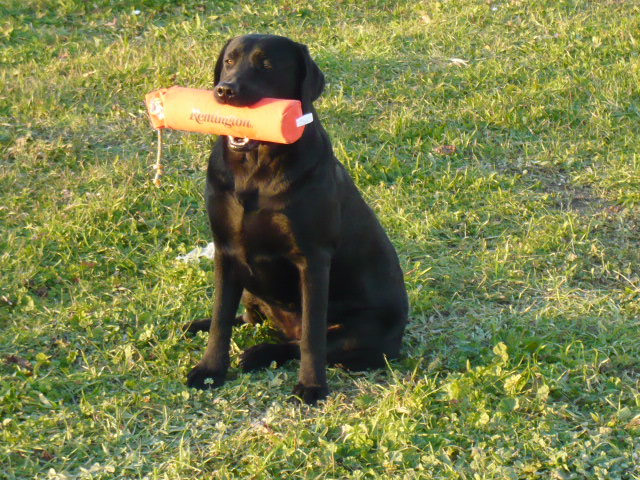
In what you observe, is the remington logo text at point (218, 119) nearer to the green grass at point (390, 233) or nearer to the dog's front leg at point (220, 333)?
the dog's front leg at point (220, 333)

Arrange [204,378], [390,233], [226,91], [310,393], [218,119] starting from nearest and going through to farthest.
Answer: [226,91], [218,119], [310,393], [204,378], [390,233]

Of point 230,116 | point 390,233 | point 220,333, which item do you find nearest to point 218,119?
point 230,116

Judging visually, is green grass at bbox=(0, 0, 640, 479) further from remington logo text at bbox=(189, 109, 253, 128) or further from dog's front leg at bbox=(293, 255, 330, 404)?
remington logo text at bbox=(189, 109, 253, 128)

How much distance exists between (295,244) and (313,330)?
36 cm

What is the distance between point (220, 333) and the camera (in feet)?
12.9

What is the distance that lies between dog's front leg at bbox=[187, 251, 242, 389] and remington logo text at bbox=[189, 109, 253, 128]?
589mm

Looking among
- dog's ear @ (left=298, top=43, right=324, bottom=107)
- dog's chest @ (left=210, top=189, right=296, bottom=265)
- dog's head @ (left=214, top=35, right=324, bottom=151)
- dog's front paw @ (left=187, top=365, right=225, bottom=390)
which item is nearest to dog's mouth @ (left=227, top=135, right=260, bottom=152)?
dog's head @ (left=214, top=35, right=324, bottom=151)

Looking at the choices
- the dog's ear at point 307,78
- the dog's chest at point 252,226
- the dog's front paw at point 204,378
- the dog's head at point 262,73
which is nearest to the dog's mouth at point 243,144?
the dog's head at point 262,73

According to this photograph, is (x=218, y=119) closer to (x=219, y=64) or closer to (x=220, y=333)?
(x=219, y=64)

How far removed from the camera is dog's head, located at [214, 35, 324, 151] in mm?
3572

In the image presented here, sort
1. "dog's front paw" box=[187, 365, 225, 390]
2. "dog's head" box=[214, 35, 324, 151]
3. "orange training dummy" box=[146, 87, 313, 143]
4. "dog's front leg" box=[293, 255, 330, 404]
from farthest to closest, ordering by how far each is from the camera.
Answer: "dog's front paw" box=[187, 365, 225, 390] < "dog's front leg" box=[293, 255, 330, 404] < "dog's head" box=[214, 35, 324, 151] < "orange training dummy" box=[146, 87, 313, 143]

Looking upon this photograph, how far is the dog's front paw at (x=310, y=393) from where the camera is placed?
3.76 metres

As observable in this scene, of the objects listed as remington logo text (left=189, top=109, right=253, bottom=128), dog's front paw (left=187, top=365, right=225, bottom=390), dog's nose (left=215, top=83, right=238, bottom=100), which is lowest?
dog's front paw (left=187, top=365, right=225, bottom=390)

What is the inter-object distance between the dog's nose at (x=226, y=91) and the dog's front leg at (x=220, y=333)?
0.71 meters
